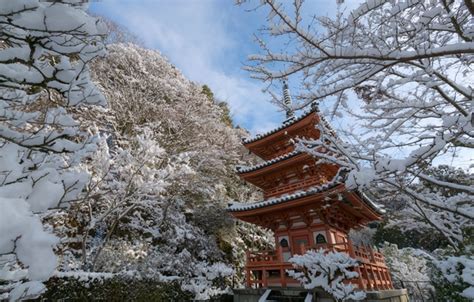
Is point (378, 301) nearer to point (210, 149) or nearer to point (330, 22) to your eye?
point (330, 22)

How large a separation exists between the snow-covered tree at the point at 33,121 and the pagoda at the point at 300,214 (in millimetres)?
5991

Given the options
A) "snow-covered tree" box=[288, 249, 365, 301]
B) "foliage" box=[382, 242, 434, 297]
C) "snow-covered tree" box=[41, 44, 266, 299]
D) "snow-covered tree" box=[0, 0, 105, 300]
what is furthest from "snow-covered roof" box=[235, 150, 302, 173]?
"foliage" box=[382, 242, 434, 297]

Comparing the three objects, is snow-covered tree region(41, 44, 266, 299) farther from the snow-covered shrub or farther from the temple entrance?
the snow-covered shrub

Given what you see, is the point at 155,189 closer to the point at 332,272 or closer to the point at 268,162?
the point at 268,162

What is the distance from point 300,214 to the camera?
849cm

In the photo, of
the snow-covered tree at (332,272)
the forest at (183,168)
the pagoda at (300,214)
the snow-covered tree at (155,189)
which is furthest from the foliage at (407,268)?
the snow-covered tree at (332,272)

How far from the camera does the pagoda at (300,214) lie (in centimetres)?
760

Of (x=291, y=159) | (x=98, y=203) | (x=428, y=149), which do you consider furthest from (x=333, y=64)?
(x=98, y=203)

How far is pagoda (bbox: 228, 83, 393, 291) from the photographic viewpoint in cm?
760

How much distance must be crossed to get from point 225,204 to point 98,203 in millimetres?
5688

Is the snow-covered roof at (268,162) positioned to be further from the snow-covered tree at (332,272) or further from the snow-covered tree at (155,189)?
the snow-covered tree at (332,272)

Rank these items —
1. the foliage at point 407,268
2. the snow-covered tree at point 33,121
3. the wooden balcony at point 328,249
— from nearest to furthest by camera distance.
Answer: the snow-covered tree at point 33,121 → the wooden balcony at point 328,249 → the foliage at point 407,268

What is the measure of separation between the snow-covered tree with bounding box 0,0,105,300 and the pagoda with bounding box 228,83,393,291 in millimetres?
5991

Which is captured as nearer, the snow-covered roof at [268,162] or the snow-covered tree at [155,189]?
the snow-covered tree at [155,189]
